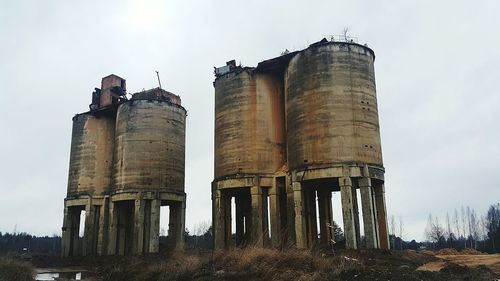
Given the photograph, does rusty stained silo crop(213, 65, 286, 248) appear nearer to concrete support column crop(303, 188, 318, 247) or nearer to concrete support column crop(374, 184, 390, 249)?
concrete support column crop(303, 188, 318, 247)

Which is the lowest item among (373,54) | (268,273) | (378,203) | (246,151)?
(268,273)

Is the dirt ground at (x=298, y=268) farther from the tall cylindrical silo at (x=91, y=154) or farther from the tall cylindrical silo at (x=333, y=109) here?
the tall cylindrical silo at (x=91, y=154)

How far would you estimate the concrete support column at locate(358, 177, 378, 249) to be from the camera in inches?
840

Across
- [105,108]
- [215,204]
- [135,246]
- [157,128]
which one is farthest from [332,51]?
[105,108]

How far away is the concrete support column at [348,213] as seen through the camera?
21375mm

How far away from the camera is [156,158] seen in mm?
32812

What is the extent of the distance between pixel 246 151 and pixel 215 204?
3.81 metres

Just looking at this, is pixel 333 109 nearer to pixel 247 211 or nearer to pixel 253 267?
pixel 253 267

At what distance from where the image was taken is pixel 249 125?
27.1 m

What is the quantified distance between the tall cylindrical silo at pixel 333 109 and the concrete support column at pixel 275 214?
95.5 inches

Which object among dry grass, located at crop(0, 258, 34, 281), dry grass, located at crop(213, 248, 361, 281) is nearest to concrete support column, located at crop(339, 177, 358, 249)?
dry grass, located at crop(213, 248, 361, 281)

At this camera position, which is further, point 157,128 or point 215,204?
point 157,128

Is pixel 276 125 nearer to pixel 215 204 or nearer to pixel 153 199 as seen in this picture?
pixel 215 204

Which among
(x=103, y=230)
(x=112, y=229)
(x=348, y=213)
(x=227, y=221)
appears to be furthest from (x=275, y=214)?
(x=103, y=230)
